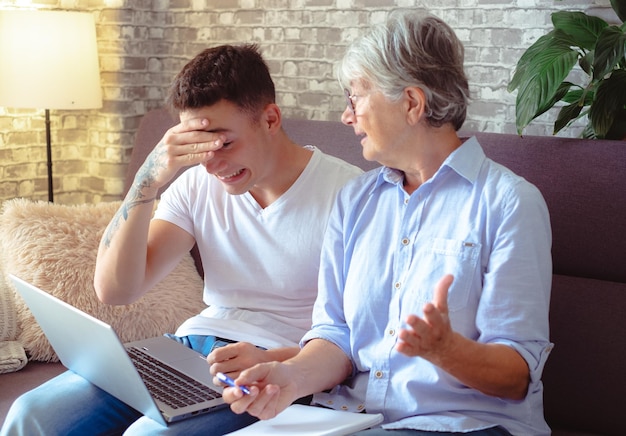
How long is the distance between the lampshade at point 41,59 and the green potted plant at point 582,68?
171 centimetres

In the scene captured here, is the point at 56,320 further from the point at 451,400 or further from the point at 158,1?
the point at 158,1

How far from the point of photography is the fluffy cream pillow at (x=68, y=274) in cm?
235

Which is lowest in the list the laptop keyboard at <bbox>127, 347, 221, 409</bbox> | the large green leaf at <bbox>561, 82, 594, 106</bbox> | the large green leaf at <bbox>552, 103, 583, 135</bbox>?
the laptop keyboard at <bbox>127, 347, 221, 409</bbox>

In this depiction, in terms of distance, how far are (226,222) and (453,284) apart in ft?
2.16

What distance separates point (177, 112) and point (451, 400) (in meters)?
0.86

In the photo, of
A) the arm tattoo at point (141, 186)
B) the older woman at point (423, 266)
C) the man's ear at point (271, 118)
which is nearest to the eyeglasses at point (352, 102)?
the older woman at point (423, 266)

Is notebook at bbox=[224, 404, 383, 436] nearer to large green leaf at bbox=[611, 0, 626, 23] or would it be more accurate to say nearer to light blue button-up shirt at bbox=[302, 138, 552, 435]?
light blue button-up shirt at bbox=[302, 138, 552, 435]

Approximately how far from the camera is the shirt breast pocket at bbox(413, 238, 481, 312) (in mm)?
1529

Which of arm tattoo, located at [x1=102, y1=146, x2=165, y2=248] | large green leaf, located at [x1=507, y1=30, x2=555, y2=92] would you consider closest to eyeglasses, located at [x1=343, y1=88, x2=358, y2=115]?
arm tattoo, located at [x1=102, y1=146, x2=165, y2=248]

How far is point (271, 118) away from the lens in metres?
1.94

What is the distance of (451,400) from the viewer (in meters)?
1.53

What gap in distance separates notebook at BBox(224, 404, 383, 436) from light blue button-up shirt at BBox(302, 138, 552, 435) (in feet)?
0.23

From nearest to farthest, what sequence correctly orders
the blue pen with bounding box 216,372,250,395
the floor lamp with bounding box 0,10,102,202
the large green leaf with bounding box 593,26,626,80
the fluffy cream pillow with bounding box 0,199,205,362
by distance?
the blue pen with bounding box 216,372,250,395, the large green leaf with bounding box 593,26,626,80, the fluffy cream pillow with bounding box 0,199,205,362, the floor lamp with bounding box 0,10,102,202

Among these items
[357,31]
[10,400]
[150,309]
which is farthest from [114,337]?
[357,31]
